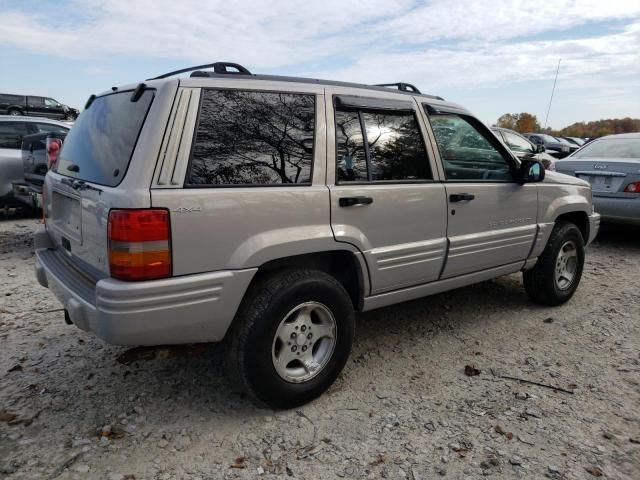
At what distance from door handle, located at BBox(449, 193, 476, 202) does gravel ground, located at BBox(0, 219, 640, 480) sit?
1130mm

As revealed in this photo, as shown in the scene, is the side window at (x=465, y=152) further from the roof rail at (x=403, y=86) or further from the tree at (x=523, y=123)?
the tree at (x=523, y=123)

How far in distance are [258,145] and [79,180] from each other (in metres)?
1.04

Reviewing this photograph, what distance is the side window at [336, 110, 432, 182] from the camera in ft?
9.66

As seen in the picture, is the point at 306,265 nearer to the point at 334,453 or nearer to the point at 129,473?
the point at 334,453

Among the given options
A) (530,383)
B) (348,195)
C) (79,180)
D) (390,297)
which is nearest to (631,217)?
(530,383)

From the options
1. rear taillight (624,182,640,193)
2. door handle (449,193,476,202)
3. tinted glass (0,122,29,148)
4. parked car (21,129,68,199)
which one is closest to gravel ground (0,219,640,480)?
door handle (449,193,476,202)

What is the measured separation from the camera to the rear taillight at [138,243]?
2.20m

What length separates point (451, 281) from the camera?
363cm

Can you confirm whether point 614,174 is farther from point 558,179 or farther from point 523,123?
point 523,123

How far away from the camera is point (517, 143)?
10695mm

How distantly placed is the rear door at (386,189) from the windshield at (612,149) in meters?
5.06

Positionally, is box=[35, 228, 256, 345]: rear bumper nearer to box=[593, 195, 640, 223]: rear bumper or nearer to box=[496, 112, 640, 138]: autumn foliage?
box=[593, 195, 640, 223]: rear bumper

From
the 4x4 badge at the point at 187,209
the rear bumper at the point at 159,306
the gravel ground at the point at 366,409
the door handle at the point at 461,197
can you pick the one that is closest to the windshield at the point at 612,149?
the gravel ground at the point at 366,409

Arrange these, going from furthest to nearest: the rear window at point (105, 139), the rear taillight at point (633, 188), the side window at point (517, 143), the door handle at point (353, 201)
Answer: the side window at point (517, 143) → the rear taillight at point (633, 188) → the door handle at point (353, 201) → the rear window at point (105, 139)
